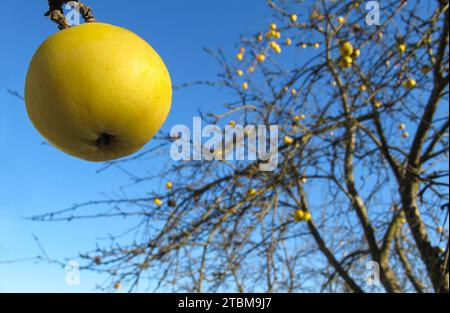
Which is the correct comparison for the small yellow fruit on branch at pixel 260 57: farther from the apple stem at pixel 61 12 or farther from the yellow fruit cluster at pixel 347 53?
the apple stem at pixel 61 12

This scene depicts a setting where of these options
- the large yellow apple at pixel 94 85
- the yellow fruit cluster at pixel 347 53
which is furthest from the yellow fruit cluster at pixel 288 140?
the large yellow apple at pixel 94 85

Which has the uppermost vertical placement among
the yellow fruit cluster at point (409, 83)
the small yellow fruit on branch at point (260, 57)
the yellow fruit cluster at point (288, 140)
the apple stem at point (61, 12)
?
the small yellow fruit on branch at point (260, 57)

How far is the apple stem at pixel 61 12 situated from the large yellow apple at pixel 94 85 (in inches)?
4.7

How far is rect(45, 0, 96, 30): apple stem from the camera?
1.17 meters

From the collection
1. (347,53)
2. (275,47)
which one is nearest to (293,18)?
(275,47)

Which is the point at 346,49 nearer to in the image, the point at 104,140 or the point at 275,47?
the point at 275,47

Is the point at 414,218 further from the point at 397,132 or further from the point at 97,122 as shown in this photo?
the point at 97,122

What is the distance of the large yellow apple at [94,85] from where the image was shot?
1033mm

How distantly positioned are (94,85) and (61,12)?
13.0 inches

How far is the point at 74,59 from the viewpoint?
3.39 ft

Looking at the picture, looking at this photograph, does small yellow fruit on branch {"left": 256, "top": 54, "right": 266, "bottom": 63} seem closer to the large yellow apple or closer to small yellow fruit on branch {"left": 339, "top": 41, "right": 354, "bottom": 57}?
small yellow fruit on branch {"left": 339, "top": 41, "right": 354, "bottom": 57}

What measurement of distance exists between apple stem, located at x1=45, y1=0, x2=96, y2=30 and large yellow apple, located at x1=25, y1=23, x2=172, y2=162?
0.12 metres

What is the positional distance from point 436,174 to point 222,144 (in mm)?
2236
